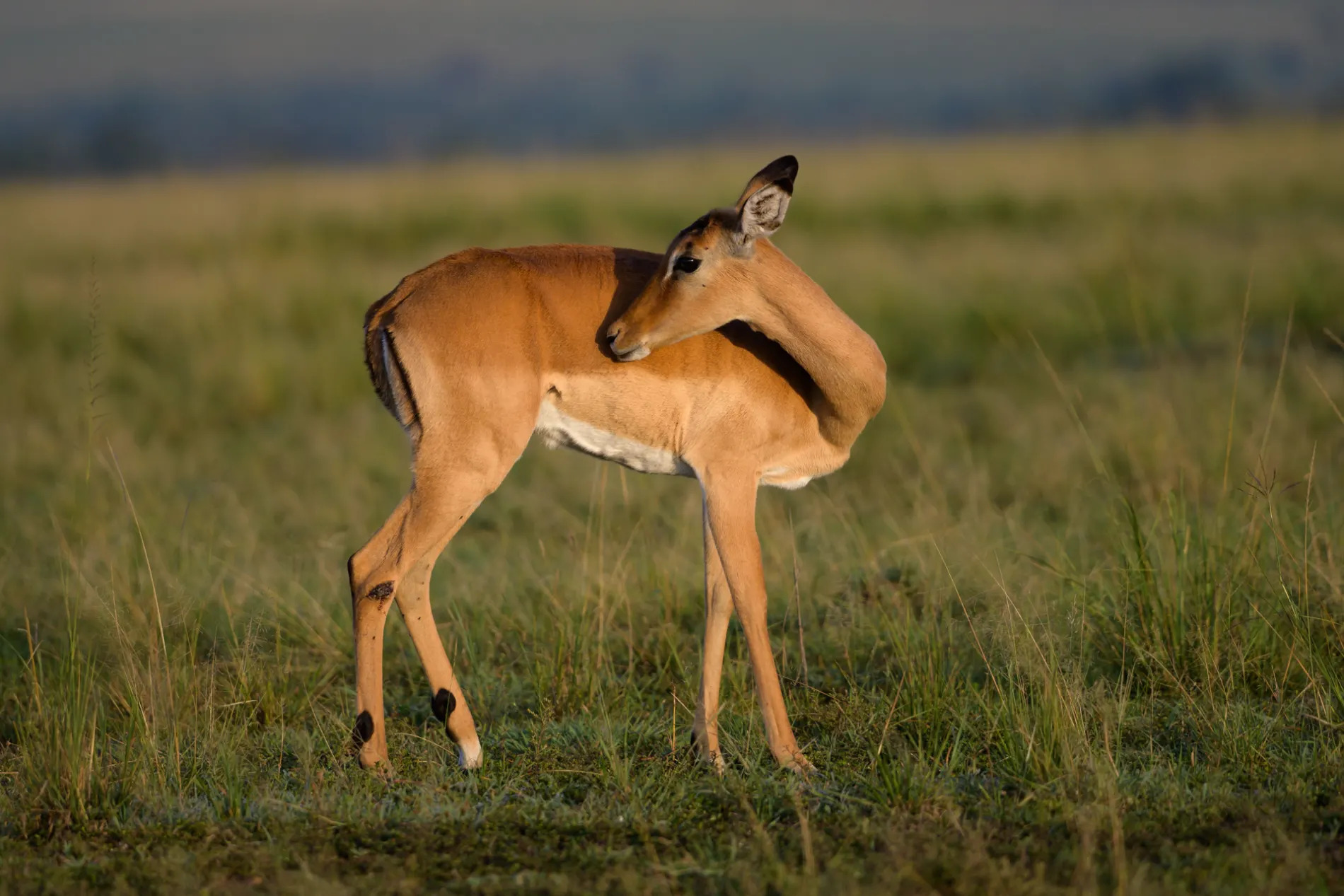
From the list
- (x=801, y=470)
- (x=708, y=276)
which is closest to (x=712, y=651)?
(x=801, y=470)

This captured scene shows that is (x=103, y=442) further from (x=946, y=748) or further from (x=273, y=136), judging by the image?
(x=273, y=136)

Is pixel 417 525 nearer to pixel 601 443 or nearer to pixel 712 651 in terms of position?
→ pixel 601 443

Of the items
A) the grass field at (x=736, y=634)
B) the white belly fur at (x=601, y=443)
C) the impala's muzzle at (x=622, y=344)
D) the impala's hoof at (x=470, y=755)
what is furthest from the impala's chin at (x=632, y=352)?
the impala's hoof at (x=470, y=755)

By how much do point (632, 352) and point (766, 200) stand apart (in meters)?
0.68

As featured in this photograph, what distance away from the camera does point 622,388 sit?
4.71 metres

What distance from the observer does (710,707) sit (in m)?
4.84

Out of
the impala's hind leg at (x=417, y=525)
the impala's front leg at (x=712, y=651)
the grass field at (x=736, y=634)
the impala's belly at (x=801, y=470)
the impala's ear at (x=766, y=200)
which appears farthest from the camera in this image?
the impala's belly at (x=801, y=470)

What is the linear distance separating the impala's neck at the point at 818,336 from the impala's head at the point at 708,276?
66 mm

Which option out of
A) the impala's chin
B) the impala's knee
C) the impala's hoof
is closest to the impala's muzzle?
the impala's chin

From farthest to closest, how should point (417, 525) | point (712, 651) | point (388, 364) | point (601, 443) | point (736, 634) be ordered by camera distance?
point (736, 634)
point (712, 651)
point (601, 443)
point (388, 364)
point (417, 525)

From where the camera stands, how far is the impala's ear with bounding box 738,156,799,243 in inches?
181

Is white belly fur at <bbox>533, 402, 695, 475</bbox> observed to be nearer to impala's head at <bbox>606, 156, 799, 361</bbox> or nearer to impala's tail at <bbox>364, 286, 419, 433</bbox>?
impala's head at <bbox>606, 156, 799, 361</bbox>

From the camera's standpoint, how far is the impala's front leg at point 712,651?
15.6 feet

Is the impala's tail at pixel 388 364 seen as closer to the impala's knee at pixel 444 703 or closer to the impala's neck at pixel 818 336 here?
the impala's knee at pixel 444 703
